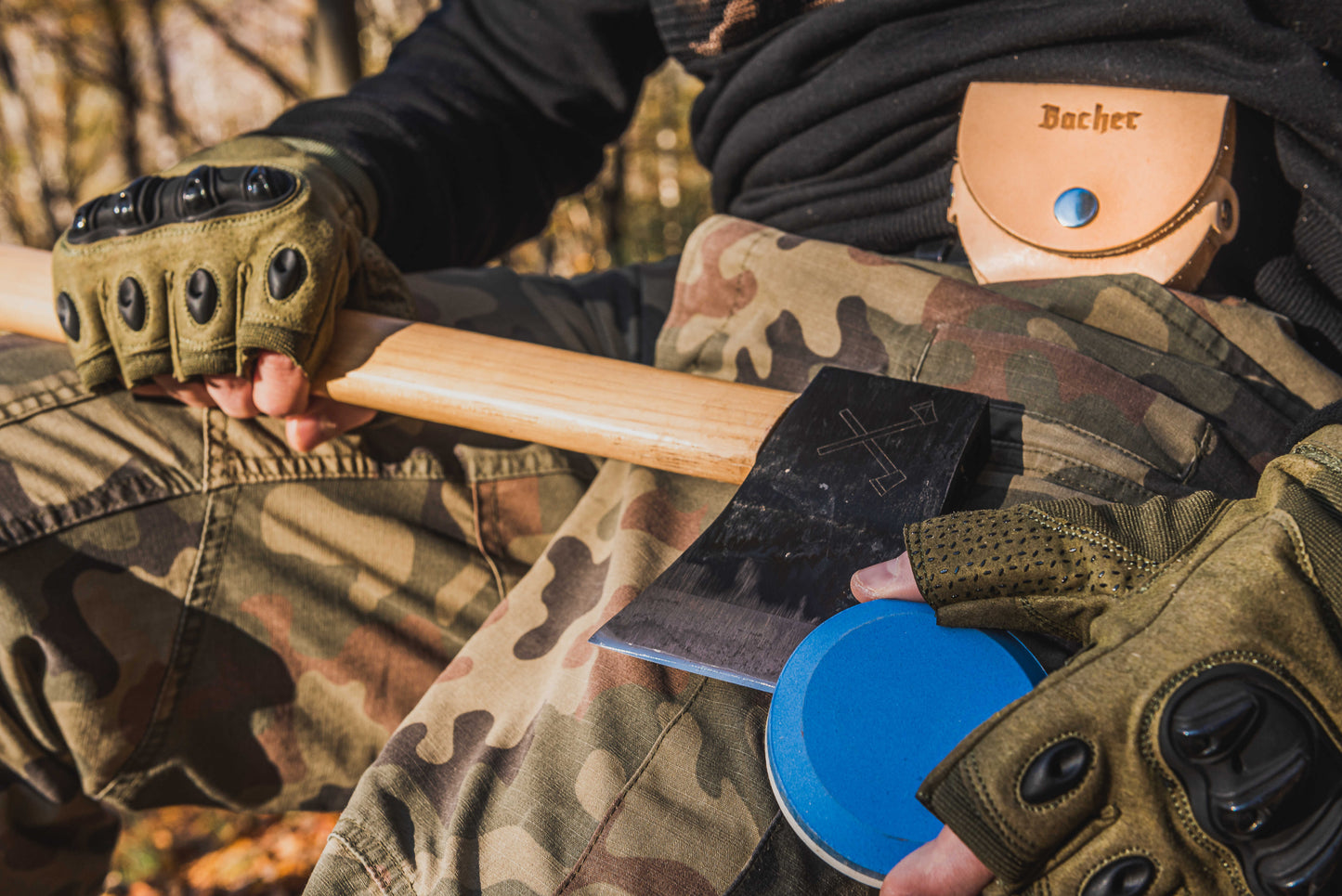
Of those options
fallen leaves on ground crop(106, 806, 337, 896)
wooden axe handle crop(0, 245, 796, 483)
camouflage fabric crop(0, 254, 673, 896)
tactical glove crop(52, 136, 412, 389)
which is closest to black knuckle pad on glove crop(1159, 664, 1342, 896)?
wooden axe handle crop(0, 245, 796, 483)

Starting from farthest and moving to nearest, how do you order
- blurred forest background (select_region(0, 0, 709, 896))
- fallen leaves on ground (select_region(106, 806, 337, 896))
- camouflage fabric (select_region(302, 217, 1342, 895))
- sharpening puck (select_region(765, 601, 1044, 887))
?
blurred forest background (select_region(0, 0, 709, 896)) → fallen leaves on ground (select_region(106, 806, 337, 896)) → camouflage fabric (select_region(302, 217, 1342, 895)) → sharpening puck (select_region(765, 601, 1044, 887))

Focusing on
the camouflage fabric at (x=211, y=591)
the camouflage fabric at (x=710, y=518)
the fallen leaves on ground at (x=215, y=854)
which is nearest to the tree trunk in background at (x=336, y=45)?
the fallen leaves on ground at (x=215, y=854)

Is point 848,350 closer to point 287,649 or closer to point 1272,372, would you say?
point 1272,372

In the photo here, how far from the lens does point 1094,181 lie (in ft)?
3.83

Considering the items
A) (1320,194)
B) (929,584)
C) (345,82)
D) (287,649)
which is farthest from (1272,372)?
(345,82)

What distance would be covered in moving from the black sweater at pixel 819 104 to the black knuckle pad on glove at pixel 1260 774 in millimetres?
752

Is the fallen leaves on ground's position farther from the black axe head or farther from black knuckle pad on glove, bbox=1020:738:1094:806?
black knuckle pad on glove, bbox=1020:738:1094:806

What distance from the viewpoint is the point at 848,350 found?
124 centimetres

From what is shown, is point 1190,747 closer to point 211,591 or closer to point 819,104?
point 819,104

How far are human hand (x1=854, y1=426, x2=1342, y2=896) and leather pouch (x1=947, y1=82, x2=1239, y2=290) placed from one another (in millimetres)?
509

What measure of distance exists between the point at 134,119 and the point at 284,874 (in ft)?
39.2

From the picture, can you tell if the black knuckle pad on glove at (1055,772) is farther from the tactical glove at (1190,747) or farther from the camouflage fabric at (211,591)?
the camouflage fabric at (211,591)

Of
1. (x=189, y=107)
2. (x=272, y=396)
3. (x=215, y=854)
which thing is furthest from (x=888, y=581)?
(x=189, y=107)

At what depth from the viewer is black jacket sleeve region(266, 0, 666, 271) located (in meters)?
1.71
